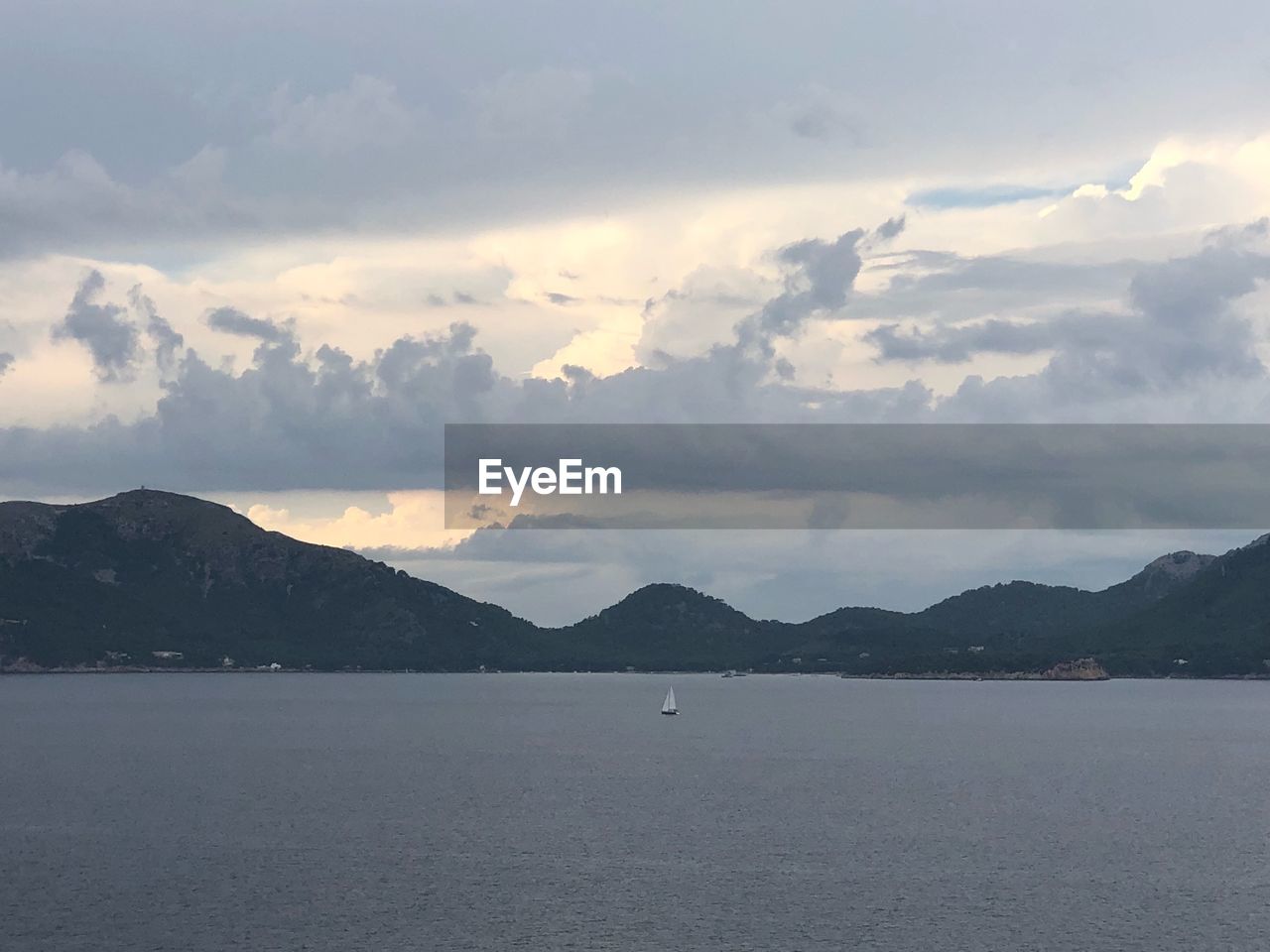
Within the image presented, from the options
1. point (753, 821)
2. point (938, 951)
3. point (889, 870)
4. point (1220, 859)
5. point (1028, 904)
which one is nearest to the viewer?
point (938, 951)

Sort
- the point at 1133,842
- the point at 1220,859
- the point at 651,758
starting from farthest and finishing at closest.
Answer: the point at 651,758, the point at 1133,842, the point at 1220,859

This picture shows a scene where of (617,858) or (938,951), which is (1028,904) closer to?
(938,951)

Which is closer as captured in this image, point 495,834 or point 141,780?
point 495,834

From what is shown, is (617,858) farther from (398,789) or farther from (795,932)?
(398,789)

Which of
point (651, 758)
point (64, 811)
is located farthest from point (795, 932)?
point (651, 758)

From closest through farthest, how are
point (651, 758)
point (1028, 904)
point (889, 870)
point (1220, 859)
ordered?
point (1028, 904) → point (889, 870) → point (1220, 859) → point (651, 758)

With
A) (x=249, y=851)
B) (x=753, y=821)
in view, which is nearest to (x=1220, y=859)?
(x=753, y=821)

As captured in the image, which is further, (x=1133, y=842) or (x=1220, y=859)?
(x=1133, y=842)

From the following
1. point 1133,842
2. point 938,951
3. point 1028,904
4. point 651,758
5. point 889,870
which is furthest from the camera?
point 651,758
